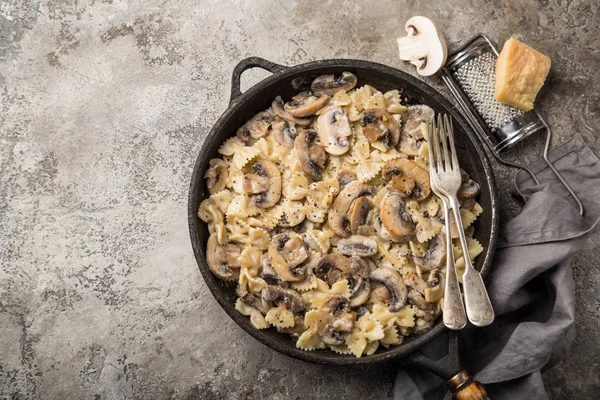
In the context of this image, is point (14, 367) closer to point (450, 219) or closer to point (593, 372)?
point (450, 219)

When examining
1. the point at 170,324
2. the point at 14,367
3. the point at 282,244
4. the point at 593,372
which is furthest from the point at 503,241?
the point at 14,367

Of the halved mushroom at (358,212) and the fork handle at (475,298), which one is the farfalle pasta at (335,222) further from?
the fork handle at (475,298)

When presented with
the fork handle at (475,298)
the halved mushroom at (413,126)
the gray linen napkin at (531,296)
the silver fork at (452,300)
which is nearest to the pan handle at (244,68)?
the halved mushroom at (413,126)

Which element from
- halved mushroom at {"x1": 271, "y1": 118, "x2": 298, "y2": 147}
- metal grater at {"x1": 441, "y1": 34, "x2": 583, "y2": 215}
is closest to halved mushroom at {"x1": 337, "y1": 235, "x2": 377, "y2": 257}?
halved mushroom at {"x1": 271, "y1": 118, "x2": 298, "y2": 147}

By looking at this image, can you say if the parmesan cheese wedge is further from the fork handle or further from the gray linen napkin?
the fork handle

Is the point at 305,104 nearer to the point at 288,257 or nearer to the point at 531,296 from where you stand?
the point at 288,257
